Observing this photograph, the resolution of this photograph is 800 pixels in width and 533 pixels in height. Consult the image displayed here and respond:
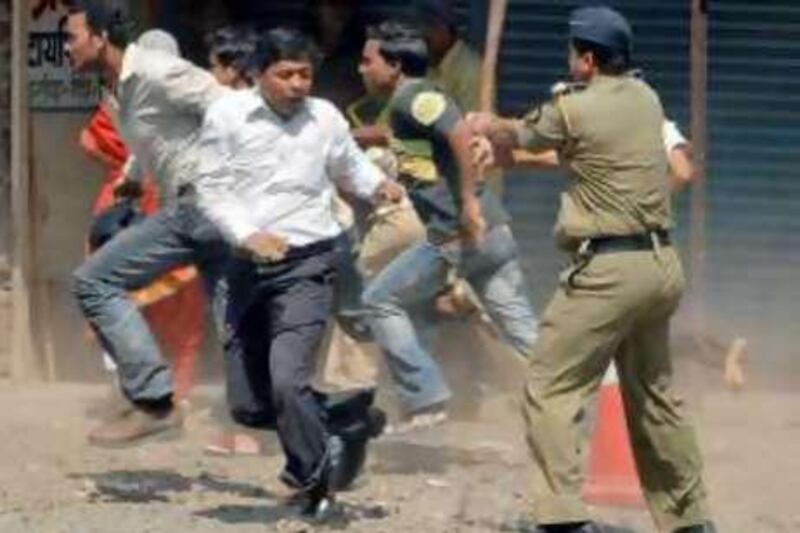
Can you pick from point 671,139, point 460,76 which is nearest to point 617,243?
point 671,139

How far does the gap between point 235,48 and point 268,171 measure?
1791 mm

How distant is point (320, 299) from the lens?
30.7 ft

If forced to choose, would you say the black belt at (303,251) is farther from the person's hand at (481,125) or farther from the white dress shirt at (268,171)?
the person's hand at (481,125)

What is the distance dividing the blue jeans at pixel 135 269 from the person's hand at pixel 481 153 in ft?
3.34

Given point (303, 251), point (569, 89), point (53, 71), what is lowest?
point (303, 251)

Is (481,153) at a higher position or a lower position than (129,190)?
higher

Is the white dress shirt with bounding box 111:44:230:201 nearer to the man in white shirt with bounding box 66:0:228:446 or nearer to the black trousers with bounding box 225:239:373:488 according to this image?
the man in white shirt with bounding box 66:0:228:446

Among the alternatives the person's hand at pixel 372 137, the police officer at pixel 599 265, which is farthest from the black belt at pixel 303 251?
the person's hand at pixel 372 137

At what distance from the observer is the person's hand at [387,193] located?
31.7ft

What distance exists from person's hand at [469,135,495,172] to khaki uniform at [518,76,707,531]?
836mm

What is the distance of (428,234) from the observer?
11125 millimetres

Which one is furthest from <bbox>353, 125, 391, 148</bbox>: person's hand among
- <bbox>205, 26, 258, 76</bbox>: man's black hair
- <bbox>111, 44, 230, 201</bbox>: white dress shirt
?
<bbox>111, 44, 230, 201</bbox>: white dress shirt

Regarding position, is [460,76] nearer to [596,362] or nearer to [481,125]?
[481,125]

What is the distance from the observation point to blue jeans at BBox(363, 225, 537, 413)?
11039 millimetres
